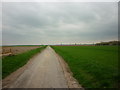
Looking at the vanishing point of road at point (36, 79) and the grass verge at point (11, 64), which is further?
the grass verge at point (11, 64)

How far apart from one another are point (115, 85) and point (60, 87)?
295cm

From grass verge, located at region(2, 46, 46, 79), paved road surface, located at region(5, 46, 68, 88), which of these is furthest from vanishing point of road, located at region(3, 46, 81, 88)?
grass verge, located at region(2, 46, 46, 79)

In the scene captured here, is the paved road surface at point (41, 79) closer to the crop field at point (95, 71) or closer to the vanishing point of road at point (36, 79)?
the vanishing point of road at point (36, 79)

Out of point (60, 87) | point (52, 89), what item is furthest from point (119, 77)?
point (52, 89)

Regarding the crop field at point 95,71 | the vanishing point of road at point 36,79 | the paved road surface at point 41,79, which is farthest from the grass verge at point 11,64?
the crop field at point 95,71

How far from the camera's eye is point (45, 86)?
6.30 meters

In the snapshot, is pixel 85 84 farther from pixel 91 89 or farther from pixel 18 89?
pixel 18 89

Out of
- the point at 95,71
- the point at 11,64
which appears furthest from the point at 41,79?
the point at 11,64

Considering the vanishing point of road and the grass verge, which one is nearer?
the vanishing point of road

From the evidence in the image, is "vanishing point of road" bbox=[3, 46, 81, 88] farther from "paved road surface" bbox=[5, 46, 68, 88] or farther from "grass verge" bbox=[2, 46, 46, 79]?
"grass verge" bbox=[2, 46, 46, 79]

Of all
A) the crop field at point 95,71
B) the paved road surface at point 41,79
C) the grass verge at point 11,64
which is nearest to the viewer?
the paved road surface at point 41,79

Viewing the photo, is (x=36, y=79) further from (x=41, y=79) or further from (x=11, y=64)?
(x=11, y=64)

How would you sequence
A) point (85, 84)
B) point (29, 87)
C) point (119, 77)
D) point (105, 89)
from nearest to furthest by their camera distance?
1. point (105, 89)
2. point (29, 87)
3. point (85, 84)
4. point (119, 77)

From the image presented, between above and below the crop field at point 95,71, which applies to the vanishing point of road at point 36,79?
below
